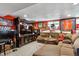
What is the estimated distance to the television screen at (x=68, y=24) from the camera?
1718 mm

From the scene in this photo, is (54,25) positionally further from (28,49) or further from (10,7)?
(10,7)

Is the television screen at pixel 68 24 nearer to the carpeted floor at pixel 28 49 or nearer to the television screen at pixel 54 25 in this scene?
the television screen at pixel 54 25

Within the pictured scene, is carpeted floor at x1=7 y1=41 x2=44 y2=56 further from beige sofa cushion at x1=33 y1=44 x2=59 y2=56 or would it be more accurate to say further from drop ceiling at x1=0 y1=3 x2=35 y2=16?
drop ceiling at x1=0 y1=3 x2=35 y2=16

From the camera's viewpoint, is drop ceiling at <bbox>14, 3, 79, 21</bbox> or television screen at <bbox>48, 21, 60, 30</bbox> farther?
television screen at <bbox>48, 21, 60, 30</bbox>

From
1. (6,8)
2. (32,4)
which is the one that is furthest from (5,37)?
(32,4)

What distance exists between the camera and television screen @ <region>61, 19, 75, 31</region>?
172 centimetres

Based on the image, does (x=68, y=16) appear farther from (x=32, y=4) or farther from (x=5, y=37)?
(x=5, y=37)

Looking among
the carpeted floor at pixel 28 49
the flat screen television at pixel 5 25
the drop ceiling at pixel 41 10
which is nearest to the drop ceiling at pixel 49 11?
the drop ceiling at pixel 41 10

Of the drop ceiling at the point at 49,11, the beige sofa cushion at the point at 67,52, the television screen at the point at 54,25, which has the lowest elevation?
the beige sofa cushion at the point at 67,52

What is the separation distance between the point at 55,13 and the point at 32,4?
48 cm

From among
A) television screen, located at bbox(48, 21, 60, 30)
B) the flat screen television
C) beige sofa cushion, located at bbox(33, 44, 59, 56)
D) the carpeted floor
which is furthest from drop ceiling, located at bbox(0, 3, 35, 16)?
beige sofa cushion, located at bbox(33, 44, 59, 56)

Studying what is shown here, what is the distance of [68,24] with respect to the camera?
1.74 m

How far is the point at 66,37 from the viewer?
5.88 feet

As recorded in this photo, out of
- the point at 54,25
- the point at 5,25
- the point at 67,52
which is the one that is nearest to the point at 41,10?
the point at 54,25
